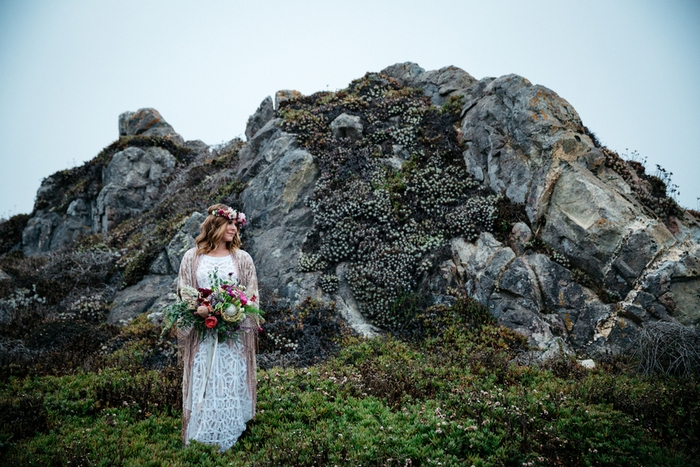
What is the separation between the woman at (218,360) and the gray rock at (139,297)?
20.0ft

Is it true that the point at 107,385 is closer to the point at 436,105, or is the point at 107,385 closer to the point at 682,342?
the point at 682,342

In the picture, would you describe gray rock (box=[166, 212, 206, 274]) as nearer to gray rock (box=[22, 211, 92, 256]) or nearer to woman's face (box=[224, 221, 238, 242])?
woman's face (box=[224, 221, 238, 242])

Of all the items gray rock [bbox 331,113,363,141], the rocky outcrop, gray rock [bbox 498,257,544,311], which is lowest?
gray rock [bbox 498,257,544,311]

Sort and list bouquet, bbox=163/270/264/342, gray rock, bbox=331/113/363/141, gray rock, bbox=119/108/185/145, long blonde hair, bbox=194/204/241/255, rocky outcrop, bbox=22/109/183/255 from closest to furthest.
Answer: bouquet, bbox=163/270/264/342 < long blonde hair, bbox=194/204/241/255 < gray rock, bbox=331/113/363/141 < rocky outcrop, bbox=22/109/183/255 < gray rock, bbox=119/108/185/145

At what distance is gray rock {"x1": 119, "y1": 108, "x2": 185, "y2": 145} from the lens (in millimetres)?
22703

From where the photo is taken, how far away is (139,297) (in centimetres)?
1168

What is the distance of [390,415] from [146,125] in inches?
882

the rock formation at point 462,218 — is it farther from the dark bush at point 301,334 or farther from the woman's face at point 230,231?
the woman's face at point 230,231

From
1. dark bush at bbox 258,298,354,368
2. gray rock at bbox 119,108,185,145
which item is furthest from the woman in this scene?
gray rock at bbox 119,108,185,145

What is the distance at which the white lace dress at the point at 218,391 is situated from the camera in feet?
18.0

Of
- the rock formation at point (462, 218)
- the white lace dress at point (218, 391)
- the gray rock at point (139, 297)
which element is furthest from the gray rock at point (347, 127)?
the white lace dress at point (218, 391)

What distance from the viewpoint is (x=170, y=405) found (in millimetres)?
6684

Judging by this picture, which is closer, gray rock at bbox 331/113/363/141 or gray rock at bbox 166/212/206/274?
gray rock at bbox 166/212/206/274

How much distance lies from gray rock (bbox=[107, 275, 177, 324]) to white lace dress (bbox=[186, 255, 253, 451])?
653 cm
